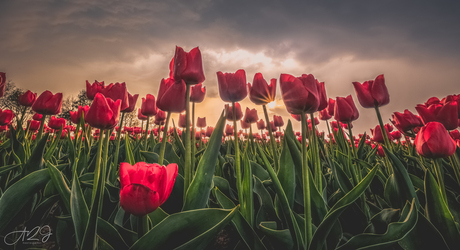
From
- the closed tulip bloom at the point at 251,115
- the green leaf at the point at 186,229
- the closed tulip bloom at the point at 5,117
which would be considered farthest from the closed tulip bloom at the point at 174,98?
the closed tulip bloom at the point at 5,117

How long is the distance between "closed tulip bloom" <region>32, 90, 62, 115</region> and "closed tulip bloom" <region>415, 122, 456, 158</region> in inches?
106

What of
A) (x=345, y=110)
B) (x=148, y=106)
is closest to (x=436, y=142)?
(x=345, y=110)

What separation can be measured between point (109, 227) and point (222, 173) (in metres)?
1.03

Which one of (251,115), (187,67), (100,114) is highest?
(187,67)

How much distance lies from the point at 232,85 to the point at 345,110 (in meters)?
1.01

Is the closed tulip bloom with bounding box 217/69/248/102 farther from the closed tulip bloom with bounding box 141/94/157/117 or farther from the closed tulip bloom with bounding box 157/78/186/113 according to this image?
the closed tulip bloom with bounding box 141/94/157/117

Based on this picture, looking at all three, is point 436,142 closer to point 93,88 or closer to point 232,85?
point 232,85

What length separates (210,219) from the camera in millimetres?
726

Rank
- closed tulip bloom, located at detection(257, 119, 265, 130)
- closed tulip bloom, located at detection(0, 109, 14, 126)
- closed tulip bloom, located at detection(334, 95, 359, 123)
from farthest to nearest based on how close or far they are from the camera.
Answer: closed tulip bloom, located at detection(257, 119, 265, 130), closed tulip bloom, located at detection(0, 109, 14, 126), closed tulip bloom, located at detection(334, 95, 359, 123)

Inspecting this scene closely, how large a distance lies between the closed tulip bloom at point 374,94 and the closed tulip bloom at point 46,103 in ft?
8.29

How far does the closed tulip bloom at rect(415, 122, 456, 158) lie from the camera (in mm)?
1039

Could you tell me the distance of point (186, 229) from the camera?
0.71 metres

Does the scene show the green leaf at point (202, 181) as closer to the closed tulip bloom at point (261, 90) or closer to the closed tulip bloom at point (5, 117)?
the closed tulip bloom at point (261, 90)

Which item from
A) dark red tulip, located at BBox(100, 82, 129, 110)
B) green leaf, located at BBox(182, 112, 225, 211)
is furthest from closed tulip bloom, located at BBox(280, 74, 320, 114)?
dark red tulip, located at BBox(100, 82, 129, 110)
